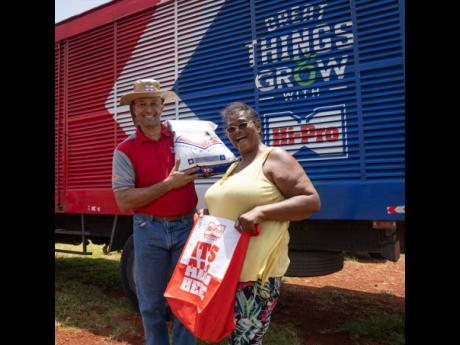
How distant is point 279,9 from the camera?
354 cm

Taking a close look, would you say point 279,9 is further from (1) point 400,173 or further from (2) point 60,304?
(2) point 60,304

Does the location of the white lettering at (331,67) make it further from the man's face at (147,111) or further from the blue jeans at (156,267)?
the blue jeans at (156,267)

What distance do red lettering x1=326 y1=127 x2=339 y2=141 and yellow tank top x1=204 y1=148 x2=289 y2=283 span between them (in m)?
1.48

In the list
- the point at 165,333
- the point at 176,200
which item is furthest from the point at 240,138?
the point at 165,333

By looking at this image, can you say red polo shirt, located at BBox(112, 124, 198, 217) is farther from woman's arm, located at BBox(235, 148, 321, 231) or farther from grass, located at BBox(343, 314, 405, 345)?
grass, located at BBox(343, 314, 405, 345)

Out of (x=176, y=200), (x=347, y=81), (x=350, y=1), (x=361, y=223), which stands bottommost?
(x=361, y=223)

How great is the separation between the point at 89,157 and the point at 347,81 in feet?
10.7

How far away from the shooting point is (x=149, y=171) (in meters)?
2.31

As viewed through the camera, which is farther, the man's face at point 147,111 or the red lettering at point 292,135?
the red lettering at point 292,135

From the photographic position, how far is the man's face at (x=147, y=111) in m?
2.34

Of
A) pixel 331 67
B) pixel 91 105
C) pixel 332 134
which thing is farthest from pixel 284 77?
pixel 91 105

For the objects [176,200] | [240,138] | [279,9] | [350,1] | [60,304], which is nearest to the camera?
[240,138]

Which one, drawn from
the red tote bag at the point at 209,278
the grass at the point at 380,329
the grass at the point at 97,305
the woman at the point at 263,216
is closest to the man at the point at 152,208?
the red tote bag at the point at 209,278

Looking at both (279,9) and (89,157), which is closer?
(279,9)
